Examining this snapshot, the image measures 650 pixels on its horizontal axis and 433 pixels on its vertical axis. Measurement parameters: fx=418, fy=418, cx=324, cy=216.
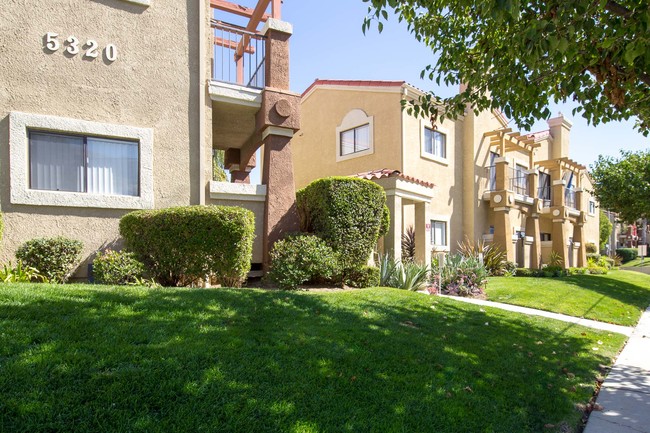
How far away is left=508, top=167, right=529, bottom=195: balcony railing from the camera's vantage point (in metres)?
21.0

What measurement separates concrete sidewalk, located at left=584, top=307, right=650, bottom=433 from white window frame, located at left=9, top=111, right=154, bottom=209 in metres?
8.41

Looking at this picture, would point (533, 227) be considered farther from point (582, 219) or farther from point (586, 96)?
point (586, 96)

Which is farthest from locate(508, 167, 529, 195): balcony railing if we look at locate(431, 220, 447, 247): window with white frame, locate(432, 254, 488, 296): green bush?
locate(432, 254, 488, 296): green bush

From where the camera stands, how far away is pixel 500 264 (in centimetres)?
1783

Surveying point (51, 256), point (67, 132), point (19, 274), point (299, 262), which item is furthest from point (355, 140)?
point (19, 274)

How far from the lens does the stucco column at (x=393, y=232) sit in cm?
1184

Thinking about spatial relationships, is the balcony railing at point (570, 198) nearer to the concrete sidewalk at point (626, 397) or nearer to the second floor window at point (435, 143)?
the second floor window at point (435, 143)

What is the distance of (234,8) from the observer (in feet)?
37.6

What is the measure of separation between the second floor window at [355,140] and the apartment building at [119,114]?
720 centimetres

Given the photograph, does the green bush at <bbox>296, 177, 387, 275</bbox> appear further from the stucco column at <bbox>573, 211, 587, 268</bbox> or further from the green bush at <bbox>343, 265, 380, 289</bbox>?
the stucco column at <bbox>573, 211, 587, 268</bbox>

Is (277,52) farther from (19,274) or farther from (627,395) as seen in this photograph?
(627,395)

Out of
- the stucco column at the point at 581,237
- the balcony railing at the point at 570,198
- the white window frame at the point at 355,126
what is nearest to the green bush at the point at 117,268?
the white window frame at the point at 355,126

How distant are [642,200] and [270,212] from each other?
2201cm

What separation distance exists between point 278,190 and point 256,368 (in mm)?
6216
